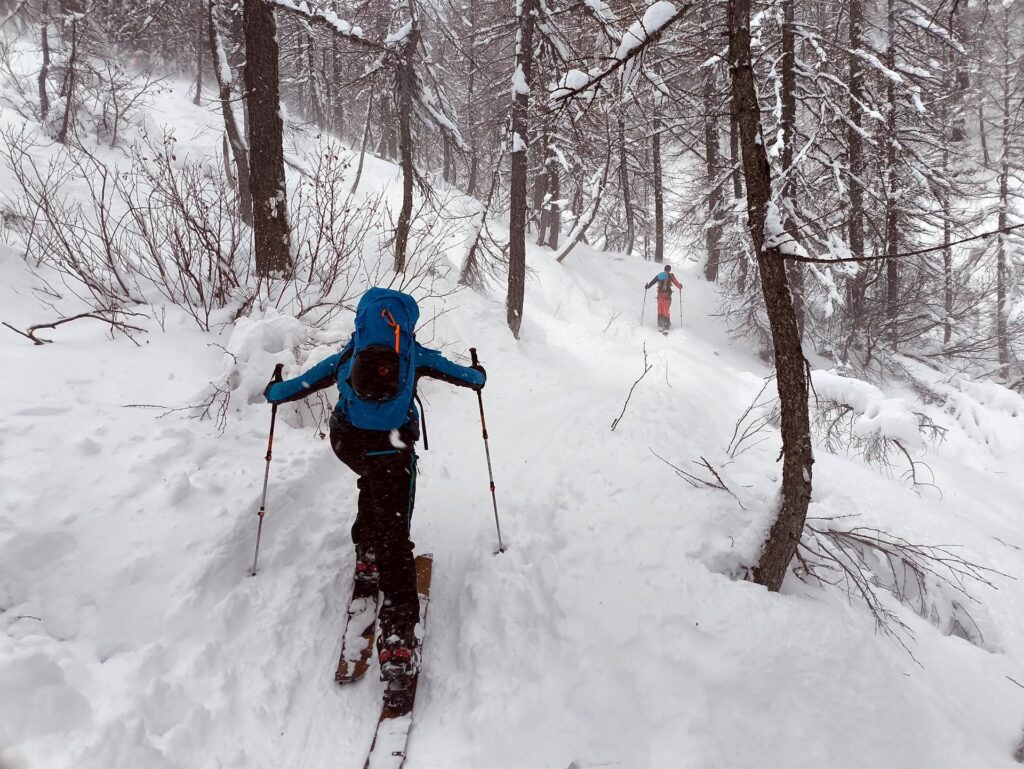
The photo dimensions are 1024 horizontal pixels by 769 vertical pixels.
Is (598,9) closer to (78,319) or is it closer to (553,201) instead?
(78,319)

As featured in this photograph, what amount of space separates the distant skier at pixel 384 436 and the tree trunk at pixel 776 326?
218cm

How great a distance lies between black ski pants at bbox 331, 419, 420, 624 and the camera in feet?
9.75

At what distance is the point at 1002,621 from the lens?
3.90 meters

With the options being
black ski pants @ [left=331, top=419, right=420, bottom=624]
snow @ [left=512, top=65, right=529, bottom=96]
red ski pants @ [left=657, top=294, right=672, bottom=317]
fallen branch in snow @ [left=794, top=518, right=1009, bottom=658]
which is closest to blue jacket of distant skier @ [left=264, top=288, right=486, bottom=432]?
black ski pants @ [left=331, top=419, right=420, bottom=624]

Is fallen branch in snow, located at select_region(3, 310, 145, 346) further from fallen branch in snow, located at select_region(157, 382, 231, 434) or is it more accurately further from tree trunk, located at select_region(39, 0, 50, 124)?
tree trunk, located at select_region(39, 0, 50, 124)

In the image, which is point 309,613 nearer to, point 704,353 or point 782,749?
point 782,749

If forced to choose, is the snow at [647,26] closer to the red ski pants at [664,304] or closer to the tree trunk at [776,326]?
the tree trunk at [776,326]

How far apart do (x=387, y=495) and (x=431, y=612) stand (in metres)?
0.99

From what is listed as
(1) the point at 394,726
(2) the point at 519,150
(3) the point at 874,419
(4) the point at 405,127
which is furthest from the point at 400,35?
(1) the point at 394,726

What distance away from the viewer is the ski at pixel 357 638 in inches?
112

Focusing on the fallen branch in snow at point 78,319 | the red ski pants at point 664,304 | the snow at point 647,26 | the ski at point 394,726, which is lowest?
the ski at point 394,726

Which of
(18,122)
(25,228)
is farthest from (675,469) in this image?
(18,122)

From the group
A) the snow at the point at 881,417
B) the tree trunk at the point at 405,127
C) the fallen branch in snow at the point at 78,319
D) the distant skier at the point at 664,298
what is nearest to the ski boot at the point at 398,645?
the fallen branch in snow at the point at 78,319

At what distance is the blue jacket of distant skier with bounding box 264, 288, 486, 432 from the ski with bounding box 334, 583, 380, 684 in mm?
1236
